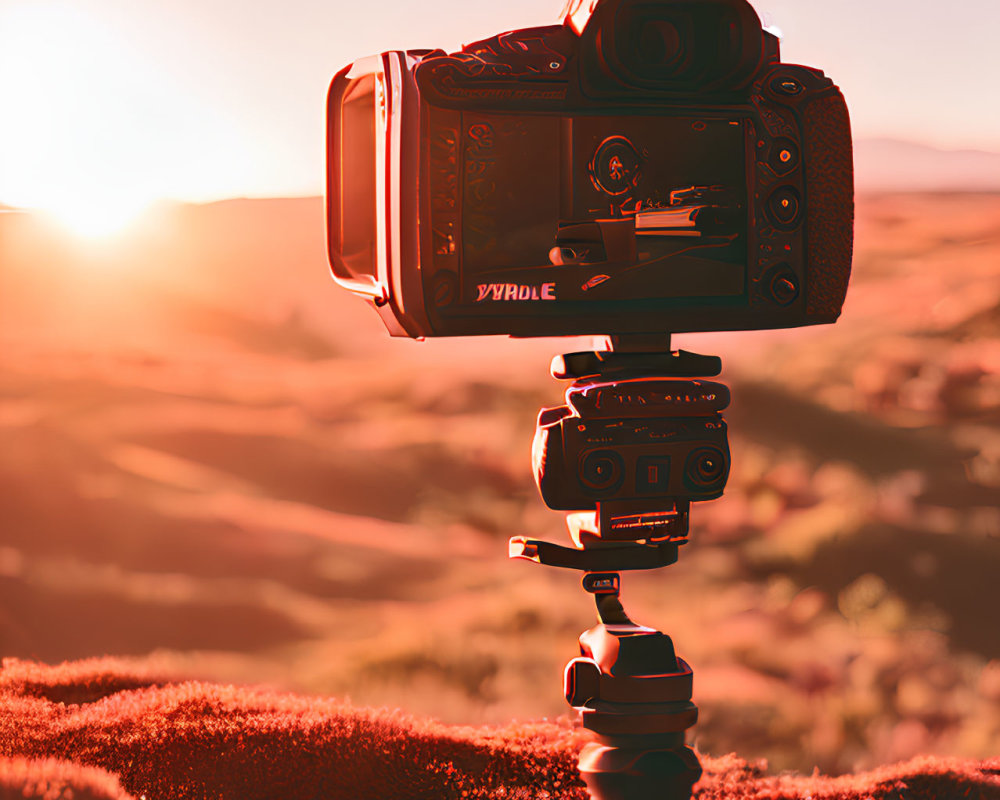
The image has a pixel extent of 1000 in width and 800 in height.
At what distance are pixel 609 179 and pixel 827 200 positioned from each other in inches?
13.3

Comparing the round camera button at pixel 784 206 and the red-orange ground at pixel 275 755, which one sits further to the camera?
the red-orange ground at pixel 275 755

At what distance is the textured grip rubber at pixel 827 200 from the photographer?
139 centimetres

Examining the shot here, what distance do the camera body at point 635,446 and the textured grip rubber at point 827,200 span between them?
21cm

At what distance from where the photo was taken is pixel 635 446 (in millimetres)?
1376

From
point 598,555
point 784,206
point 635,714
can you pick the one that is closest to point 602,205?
point 784,206

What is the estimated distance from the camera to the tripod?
1.37 m

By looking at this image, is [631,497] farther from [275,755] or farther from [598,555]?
[275,755]

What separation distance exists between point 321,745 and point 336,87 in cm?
144

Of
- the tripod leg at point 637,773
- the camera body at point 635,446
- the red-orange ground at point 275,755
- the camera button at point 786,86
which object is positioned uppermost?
the camera button at point 786,86

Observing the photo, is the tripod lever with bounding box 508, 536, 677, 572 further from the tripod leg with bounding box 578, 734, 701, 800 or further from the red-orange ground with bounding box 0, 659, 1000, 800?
the red-orange ground with bounding box 0, 659, 1000, 800

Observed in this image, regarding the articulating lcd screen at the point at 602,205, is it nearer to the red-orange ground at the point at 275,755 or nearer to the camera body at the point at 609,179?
the camera body at the point at 609,179

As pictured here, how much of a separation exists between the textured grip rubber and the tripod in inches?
7.9

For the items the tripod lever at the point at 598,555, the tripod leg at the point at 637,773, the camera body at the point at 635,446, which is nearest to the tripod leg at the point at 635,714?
the tripod leg at the point at 637,773

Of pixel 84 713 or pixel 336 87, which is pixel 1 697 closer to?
pixel 84 713
